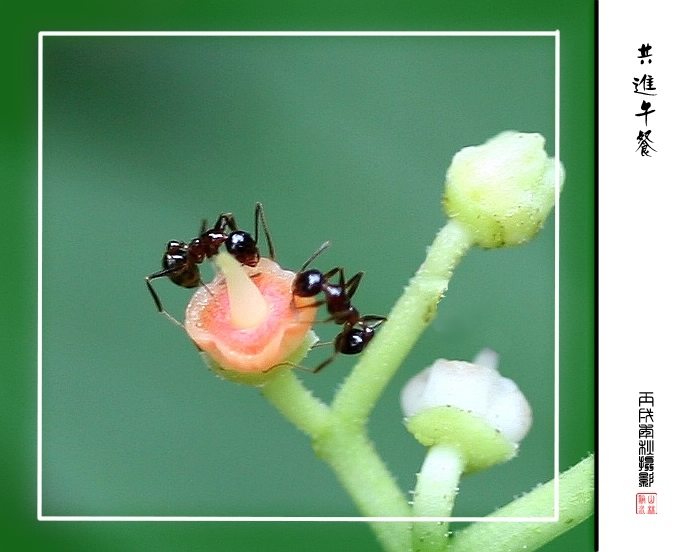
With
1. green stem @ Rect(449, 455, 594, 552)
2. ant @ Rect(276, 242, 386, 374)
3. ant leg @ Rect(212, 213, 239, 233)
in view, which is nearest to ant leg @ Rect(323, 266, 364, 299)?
ant @ Rect(276, 242, 386, 374)

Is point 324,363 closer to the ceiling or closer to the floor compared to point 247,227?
closer to the floor

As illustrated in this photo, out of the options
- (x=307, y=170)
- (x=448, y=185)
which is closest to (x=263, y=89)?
(x=307, y=170)

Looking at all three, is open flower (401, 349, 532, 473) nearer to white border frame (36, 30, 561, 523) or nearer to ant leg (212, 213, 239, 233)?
white border frame (36, 30, 561, 523)
